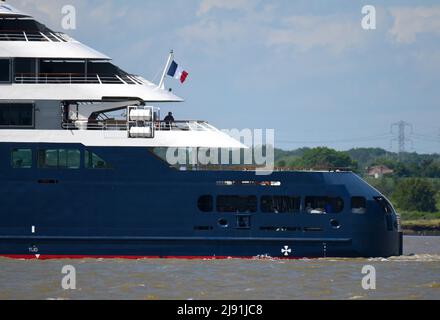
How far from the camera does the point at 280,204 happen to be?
44.8m

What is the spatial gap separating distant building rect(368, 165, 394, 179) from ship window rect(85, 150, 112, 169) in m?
92.0

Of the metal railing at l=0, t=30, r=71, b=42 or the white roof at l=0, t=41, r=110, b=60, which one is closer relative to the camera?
the white roof at l=0, t=41, r=110, b=60

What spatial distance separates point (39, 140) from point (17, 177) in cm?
144

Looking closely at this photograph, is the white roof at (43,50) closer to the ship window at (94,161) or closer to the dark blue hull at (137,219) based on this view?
the ship window at (94,161)

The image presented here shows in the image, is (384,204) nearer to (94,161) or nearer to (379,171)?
(94,161)

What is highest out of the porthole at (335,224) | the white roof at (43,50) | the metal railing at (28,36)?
the metal railing at (28,36)

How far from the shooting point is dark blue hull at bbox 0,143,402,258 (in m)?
44.4

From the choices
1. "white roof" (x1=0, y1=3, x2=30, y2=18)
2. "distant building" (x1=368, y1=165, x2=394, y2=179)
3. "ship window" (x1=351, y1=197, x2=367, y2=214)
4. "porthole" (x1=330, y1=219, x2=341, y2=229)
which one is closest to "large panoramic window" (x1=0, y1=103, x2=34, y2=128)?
"white roof" (x1=0, y1=3, x2=30, y2=18)

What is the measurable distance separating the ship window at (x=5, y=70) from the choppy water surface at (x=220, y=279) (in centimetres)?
618

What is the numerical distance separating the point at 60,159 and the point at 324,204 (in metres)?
8.61

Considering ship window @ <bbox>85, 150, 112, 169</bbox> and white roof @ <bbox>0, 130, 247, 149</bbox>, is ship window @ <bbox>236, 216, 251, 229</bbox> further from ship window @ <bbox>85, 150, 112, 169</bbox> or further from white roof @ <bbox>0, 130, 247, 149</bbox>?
ship window @ <bbox>85, 150, 112, 169</bbox>

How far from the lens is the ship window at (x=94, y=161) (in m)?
44.7

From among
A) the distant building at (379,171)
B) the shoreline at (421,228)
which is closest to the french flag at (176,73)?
the shoreline at (421,228)
